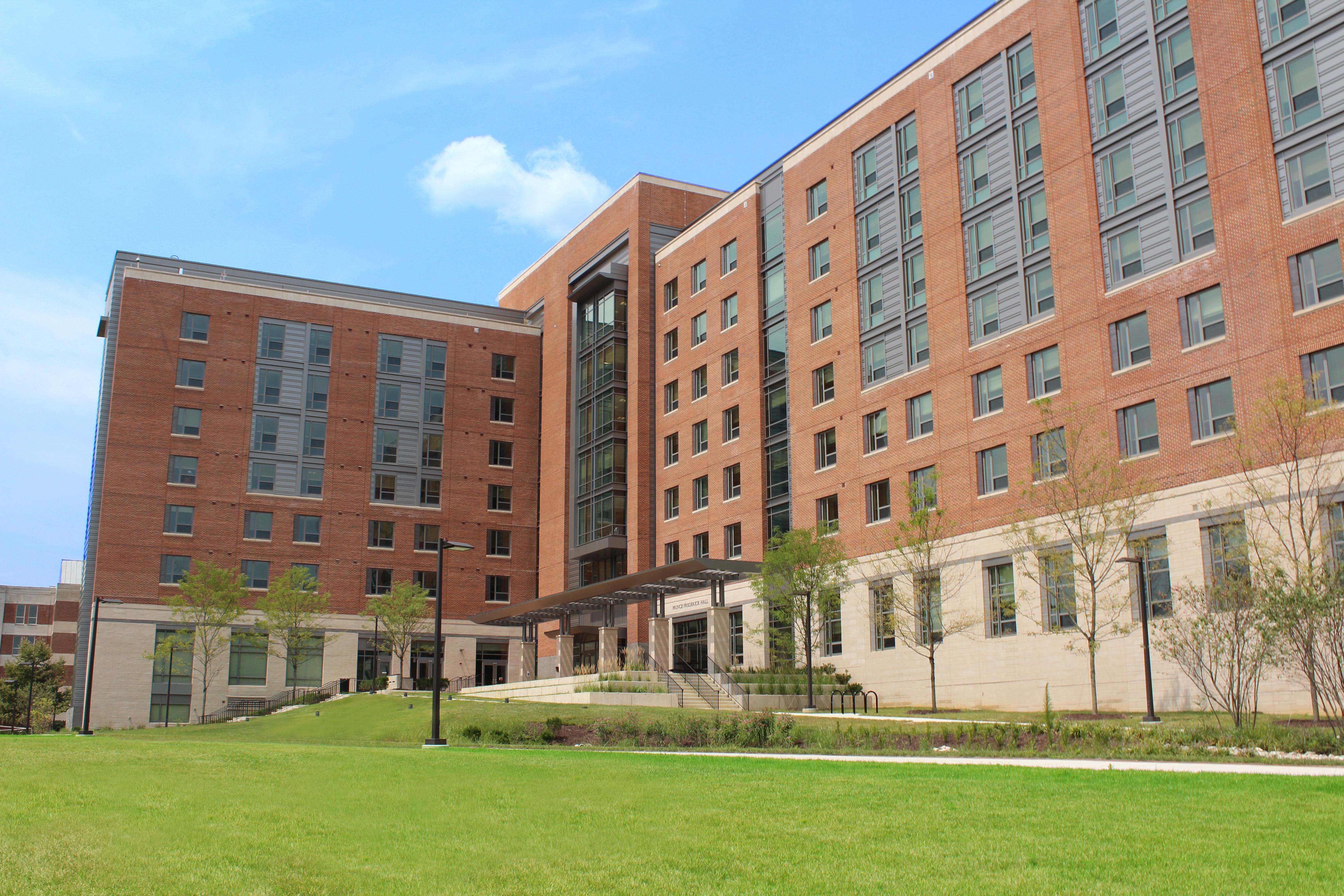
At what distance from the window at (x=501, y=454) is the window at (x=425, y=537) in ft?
20.5

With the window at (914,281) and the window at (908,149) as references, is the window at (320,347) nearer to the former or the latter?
the window at (908,149)

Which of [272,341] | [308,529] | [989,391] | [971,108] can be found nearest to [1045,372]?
[989,391]

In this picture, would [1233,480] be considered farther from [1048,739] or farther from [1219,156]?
[1048,739]

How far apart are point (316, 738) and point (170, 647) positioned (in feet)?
99.2

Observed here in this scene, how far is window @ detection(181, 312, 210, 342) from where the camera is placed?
69500 millimetres

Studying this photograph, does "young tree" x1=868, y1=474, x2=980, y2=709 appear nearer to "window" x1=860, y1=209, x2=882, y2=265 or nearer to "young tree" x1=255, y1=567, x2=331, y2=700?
"window" x1=860, y1=209, x2=882, y2=265

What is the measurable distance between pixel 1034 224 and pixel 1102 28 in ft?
22.8

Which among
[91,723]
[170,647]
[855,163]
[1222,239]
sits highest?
[855,163]

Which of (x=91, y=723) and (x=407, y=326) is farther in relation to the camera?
(x=407, y=326)

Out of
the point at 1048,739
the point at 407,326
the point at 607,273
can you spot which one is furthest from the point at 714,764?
the point at 407,326

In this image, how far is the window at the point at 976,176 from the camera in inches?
1671

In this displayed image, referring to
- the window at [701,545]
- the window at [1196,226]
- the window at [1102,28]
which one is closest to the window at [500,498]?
the window at [701,545]

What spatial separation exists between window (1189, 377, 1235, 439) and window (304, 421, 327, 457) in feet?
180

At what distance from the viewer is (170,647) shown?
6147 centimetres
